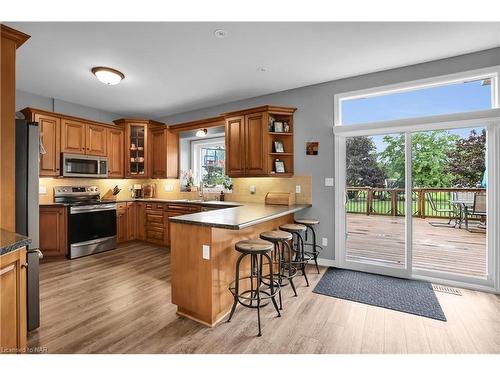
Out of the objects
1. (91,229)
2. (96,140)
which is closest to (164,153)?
(96,140)

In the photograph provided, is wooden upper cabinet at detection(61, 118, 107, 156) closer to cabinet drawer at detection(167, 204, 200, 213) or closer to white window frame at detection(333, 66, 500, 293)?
cabinet drawer at detection(167, 204, 200, 213)

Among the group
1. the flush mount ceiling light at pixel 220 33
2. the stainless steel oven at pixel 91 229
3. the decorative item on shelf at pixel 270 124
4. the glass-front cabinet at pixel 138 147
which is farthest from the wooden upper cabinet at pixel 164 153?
the flush mount ceiling light at pixel 220 33

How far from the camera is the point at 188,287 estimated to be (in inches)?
89.2

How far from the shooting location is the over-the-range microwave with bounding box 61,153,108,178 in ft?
13.9

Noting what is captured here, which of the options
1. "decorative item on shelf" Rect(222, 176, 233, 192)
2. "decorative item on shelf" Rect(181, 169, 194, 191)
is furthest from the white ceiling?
"decorative item on shelf" Rect(181, 169, 194, 191)

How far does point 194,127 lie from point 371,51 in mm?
3279

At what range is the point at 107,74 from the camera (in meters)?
3.17

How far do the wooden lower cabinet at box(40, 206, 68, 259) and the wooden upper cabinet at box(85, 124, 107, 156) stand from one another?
1208 millimetres

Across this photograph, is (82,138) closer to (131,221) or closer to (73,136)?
(73,136)

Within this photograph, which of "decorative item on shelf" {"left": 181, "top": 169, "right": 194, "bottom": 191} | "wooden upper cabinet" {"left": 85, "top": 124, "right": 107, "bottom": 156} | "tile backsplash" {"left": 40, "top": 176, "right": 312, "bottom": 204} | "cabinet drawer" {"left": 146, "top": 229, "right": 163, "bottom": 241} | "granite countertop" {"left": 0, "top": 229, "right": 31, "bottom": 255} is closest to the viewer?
"granite countertop" {"left": 0, "top": 229, "right": 31, "bottom": 255}

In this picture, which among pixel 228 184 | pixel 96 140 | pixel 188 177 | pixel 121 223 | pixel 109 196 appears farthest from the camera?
pixel 188 177

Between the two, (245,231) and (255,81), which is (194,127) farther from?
(245,231)

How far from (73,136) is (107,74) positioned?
181 centimetres
